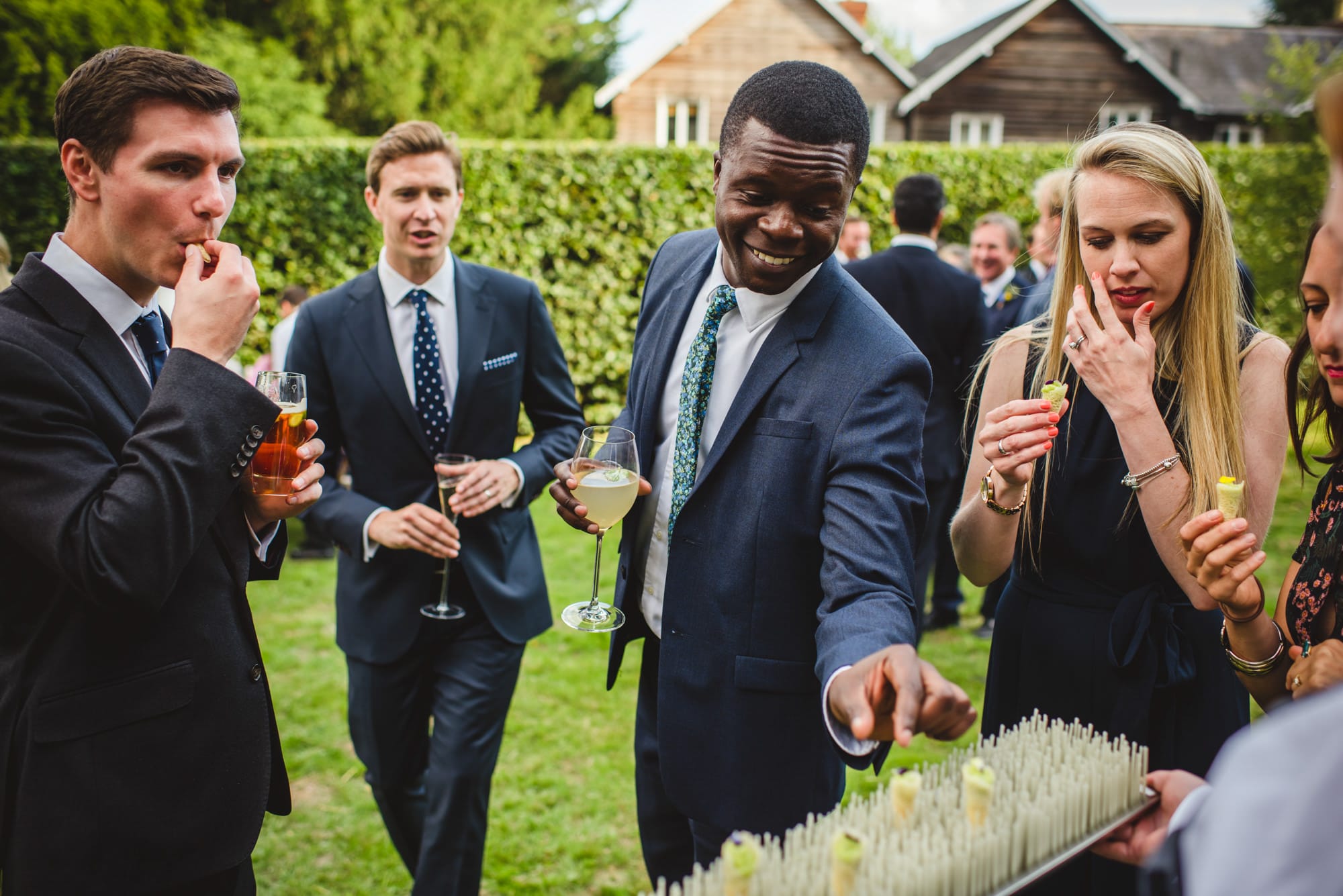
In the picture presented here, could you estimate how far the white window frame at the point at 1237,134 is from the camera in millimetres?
28016

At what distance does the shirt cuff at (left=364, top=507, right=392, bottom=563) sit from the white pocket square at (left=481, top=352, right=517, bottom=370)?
2.26ft

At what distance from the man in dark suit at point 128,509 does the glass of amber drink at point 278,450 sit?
0.41ft

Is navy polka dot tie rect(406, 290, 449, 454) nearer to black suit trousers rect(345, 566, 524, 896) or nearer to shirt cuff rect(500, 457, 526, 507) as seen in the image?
shirt cuff rect(500, 457, 526, 507)

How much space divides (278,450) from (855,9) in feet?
105

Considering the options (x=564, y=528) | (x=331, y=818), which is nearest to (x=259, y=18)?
(x=564, y=528)

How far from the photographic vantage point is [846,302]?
252 centimetres

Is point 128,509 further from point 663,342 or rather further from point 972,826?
point 972,826

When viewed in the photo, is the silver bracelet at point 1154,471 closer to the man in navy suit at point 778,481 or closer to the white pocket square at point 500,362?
the man in navy suit at point 778,481

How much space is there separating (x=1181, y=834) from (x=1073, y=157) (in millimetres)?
2074

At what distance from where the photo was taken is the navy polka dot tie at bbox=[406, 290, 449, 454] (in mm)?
3713

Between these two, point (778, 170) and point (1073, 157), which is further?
point (1073, 157)

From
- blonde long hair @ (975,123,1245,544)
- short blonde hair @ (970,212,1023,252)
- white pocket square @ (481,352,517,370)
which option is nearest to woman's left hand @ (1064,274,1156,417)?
blonde long hair @ (975,123,1245,544)

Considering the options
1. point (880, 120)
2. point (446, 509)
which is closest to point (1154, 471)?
point (446, 509)

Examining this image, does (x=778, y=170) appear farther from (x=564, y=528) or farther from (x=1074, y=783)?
(x=564, y=528)
